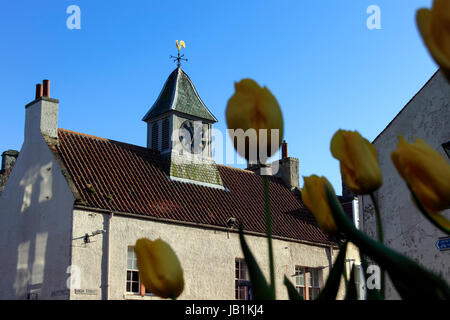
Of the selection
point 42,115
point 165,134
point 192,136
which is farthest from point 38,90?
point 192,136

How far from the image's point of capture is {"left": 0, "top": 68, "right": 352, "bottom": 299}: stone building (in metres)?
17.7

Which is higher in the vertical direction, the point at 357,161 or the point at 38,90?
the point at 38,90

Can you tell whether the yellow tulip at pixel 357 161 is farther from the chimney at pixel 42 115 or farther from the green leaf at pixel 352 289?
the chimney at pixel 42 115

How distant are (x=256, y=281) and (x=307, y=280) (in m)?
22.1

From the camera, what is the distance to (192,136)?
2453 centimetres

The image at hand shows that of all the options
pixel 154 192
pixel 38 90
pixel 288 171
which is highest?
pixel 38 90

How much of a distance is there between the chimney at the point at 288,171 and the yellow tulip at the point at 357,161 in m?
26.0

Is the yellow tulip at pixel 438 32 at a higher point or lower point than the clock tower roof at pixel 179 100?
lower

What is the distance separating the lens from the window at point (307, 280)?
22.2m

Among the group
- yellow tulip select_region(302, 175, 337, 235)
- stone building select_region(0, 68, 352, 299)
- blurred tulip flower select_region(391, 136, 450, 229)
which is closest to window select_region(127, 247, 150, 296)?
stone building select_region(0, 68, 352, 299)

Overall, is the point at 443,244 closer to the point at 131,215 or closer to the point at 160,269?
the point at 131,215

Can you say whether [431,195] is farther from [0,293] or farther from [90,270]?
[0,293]

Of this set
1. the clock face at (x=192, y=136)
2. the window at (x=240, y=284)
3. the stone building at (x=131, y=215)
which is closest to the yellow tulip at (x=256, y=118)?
the stone building at (x=131, y=215)

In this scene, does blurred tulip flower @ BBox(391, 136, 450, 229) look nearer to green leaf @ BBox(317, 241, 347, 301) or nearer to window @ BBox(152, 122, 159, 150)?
green leaf @ BBox(317, 241, 347, 301)
